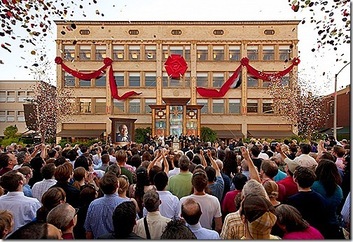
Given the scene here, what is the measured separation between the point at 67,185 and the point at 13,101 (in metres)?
55.1

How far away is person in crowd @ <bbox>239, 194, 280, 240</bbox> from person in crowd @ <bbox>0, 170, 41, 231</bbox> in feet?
9.30

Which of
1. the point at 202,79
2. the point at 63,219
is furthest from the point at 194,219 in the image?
the point at 202,79

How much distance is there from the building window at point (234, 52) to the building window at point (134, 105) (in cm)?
1063

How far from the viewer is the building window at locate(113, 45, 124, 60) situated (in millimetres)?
41781

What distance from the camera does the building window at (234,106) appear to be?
4141 centimetres

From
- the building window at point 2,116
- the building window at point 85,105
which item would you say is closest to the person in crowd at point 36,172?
the building window at point 85,105

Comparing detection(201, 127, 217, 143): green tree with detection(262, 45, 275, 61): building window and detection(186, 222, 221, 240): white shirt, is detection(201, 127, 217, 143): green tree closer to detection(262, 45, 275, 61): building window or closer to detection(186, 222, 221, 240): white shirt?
detection(262, 45, 275, 61): building window

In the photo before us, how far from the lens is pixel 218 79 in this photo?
41.6 metres

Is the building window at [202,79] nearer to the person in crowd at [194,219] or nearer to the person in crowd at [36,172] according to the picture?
the person in crowd at [36,172]

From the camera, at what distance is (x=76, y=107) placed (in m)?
41.4

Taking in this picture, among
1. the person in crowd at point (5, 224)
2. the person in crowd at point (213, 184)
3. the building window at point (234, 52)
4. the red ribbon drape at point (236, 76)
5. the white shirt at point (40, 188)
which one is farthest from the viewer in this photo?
the building window at point (234, 52)

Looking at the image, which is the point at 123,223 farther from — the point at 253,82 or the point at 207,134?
the point at 253,82

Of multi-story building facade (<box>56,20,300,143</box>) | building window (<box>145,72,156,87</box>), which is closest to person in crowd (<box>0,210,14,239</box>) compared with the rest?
multi-story building facade (<box>56,20,300,143</box>)

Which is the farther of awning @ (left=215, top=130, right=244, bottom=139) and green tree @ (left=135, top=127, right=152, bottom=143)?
awning @ (left=215, top=130, right=244, bottom=139)
